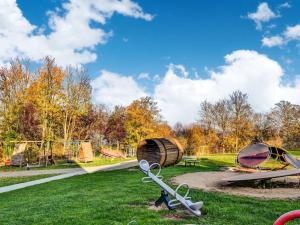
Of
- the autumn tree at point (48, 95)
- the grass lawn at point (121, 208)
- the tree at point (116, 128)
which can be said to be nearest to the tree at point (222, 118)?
the tree at point (116, 128)

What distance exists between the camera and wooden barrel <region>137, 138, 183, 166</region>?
1939 centimetres

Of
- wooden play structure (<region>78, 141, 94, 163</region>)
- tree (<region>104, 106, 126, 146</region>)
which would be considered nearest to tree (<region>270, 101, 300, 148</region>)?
tree (<region>104, 106, 126, 146</region>)

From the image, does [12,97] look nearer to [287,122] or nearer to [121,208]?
[121,208]

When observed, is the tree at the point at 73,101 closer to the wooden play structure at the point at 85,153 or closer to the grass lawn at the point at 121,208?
the wooden play structure at the point at 85,153

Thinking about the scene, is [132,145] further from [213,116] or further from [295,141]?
[295,141]

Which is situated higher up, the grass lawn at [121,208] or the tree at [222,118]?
the tree at [222,118]

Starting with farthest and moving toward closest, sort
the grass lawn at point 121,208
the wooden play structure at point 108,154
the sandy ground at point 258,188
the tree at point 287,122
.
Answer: the tree at point 287,122, the wooden play structure at point 108,154, the sandy ground at point 258,188, the grass lawn at point 121,208

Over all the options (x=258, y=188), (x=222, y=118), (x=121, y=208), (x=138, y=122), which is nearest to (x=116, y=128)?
(x=138, y=122)

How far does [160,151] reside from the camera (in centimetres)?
1922

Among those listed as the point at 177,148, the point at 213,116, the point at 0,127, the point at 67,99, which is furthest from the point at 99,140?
the point at 177,148

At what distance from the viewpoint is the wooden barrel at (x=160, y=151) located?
1939 centimetres

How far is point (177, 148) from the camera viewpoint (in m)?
20.7

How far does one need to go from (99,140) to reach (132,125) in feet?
18.1

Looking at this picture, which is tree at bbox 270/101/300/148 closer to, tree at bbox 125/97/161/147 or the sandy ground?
tree at bbox 125/97/161/147
